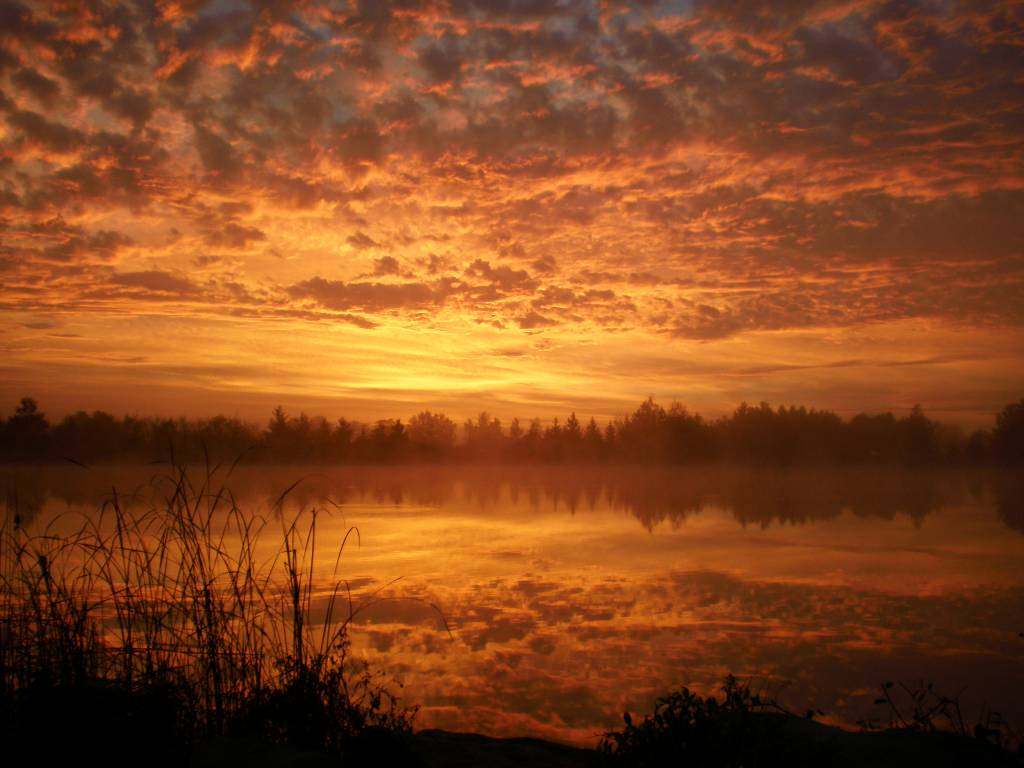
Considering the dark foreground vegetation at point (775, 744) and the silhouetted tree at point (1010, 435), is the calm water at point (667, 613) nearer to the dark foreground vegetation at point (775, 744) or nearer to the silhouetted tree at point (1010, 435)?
the dark foreground vegetation at point (775, 744)

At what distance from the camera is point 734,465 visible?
64.9 meters

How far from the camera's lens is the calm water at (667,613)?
4.95 meters

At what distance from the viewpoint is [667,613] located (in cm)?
709

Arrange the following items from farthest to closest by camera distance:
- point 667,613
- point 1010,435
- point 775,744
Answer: point 1010,435 → point 667,613 → point 775,744

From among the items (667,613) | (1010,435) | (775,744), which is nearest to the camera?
(775,744)

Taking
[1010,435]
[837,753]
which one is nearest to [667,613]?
[837,753]

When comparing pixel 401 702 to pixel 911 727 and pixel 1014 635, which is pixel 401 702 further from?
pixel 1014 635

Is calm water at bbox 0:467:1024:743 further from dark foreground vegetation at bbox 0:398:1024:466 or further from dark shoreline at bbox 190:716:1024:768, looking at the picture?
dark foreground vegetation at bbox 0:398:1024:466

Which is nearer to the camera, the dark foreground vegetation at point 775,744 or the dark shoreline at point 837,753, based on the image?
the dark shoreline at point 837,753

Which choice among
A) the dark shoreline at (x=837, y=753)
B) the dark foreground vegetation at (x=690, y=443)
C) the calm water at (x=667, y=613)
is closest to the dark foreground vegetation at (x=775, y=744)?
the dark shoreline at (x=837, y=753)

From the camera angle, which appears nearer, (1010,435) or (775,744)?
(775,744)

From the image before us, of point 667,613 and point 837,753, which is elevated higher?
point 837,753

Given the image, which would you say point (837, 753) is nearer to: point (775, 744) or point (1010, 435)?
point (775, 744)

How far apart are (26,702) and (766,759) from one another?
10.9 feet
